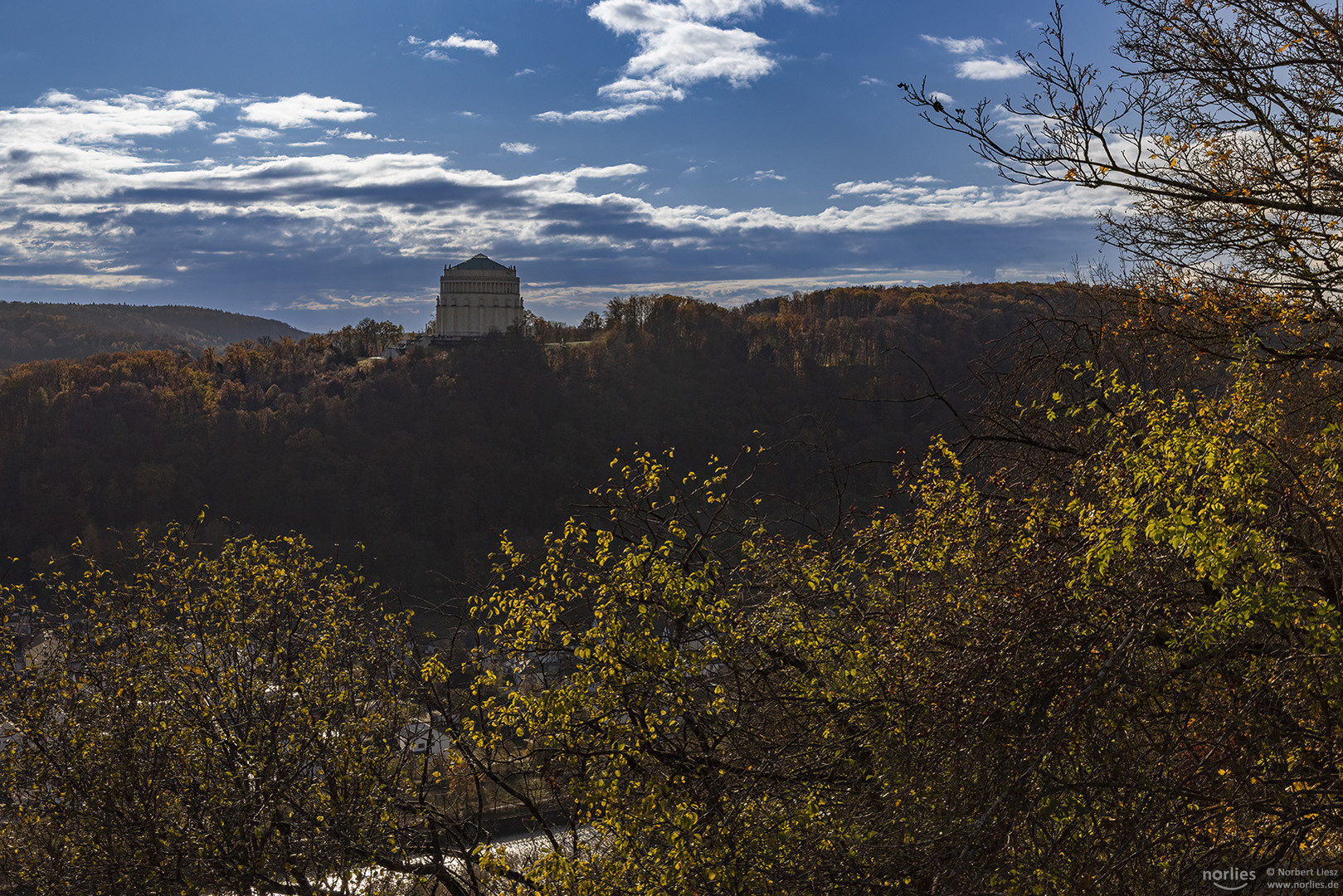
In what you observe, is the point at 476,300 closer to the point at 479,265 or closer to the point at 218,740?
the point at 479,265

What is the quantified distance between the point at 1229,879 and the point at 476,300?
384 ft

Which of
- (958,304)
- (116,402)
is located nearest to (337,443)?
(116,402)

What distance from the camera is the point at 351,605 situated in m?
9.90

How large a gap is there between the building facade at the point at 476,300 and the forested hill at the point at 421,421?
17010 mm

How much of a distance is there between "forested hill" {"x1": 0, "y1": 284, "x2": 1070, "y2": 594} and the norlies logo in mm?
60995

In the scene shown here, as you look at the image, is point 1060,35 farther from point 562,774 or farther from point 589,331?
point 589,331

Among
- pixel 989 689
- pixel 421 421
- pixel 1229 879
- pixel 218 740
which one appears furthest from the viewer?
pixel 421 421

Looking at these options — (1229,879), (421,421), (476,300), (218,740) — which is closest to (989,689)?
(1229,879)

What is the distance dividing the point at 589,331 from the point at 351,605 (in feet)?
342

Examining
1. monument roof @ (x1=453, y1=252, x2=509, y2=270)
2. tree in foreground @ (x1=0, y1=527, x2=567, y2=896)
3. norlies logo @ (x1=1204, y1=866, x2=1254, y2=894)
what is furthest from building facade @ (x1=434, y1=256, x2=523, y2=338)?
norlies logo @ (x1=1204, y1=866, x2=1254, y2=894)

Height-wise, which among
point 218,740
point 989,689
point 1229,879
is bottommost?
point 218,740

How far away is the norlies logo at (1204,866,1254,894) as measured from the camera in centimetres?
397

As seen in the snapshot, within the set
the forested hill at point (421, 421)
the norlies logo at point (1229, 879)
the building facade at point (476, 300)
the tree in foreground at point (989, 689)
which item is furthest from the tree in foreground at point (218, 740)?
the building facade at point (476, 300)

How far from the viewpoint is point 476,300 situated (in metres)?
116
